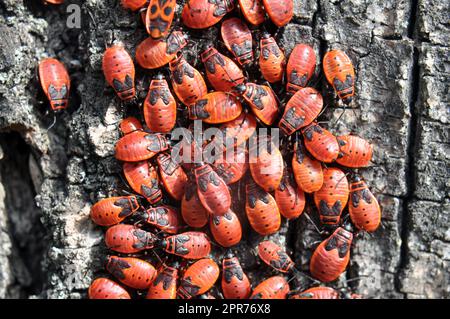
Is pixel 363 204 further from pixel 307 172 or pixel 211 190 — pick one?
pixel 211 190

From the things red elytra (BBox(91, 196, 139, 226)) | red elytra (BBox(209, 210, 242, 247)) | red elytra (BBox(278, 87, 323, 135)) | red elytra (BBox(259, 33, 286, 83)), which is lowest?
red elytra (BBox(209, 210, 242, 247))

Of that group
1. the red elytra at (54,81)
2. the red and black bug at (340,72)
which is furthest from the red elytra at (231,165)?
the red elytra at (54,81)

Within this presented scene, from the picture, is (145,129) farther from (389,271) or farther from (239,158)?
(389,271)

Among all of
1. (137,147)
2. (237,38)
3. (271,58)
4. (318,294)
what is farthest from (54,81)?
(318,294)

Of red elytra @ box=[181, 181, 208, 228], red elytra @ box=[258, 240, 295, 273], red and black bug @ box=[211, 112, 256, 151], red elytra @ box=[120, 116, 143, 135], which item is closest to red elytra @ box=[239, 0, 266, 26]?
red and black bug @ box=[211, 112, 256, 151]

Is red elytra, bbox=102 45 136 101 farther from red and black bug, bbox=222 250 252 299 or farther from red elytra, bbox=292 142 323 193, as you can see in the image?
red and black bug, bbox=222 250 252 299
